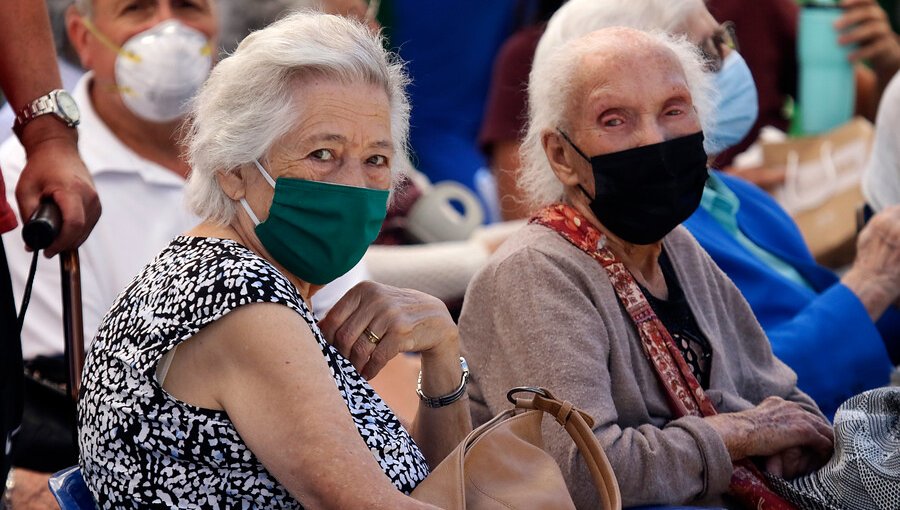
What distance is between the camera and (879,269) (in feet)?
12.1

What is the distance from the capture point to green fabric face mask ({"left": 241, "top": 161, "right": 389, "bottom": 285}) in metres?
2.40

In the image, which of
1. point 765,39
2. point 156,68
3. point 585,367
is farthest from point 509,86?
point 585,367

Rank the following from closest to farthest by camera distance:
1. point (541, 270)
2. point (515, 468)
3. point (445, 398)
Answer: point (515, 468)
point (445, 398)
point (541, 270)

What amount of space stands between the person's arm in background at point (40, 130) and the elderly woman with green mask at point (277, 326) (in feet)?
0.84

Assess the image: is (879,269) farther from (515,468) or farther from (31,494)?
(31,494)

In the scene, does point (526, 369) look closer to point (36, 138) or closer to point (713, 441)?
point (713, 441)

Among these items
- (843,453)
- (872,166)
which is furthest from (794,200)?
(843,453)

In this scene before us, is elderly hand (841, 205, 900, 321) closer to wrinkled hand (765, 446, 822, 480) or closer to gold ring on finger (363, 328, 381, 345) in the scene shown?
wrinkled hand (765, 446, 822, 480)

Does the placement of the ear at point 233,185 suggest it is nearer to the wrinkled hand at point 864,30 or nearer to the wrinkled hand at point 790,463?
the wrinkled hand at point 790,463

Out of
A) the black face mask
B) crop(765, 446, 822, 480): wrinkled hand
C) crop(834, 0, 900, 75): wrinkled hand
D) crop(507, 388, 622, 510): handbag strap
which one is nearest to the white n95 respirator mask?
the black face mask

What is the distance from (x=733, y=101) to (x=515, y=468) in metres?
1.97

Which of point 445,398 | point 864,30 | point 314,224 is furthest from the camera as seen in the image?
point 864,30

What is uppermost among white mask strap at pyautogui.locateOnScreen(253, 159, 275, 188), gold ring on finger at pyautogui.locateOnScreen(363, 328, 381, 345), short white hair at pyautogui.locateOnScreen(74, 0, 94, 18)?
white mask strap at pyautogui.locateOnScreen(253, 159, 275, 188)

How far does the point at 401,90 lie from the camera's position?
2.67m
